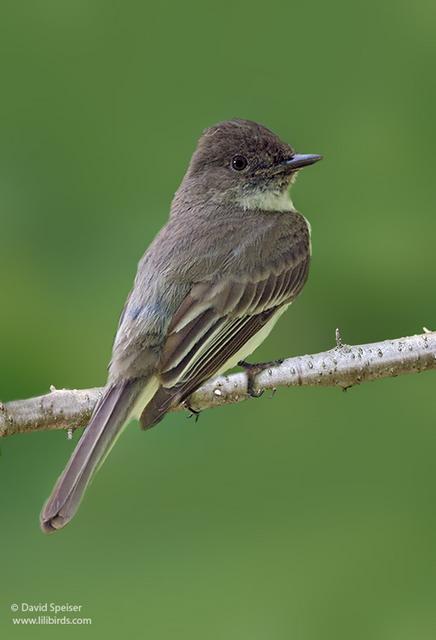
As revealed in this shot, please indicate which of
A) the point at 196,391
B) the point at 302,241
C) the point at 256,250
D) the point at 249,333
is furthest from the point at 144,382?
the point at 302,241

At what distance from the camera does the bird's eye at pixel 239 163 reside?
3.32m

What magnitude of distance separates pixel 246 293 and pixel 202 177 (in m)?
0.56

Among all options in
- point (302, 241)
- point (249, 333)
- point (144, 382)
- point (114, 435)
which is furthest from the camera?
point (302, 241)

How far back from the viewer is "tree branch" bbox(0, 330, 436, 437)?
8.94 feet

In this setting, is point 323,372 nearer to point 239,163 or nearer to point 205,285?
point 205,285

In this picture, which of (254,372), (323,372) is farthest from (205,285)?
(323,372)

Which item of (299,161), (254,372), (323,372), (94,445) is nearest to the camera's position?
(94,445)

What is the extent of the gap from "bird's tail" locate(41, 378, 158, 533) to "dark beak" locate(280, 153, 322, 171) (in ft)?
3.05

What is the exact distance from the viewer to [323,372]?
2.77 metres

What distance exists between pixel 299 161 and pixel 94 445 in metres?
1.25

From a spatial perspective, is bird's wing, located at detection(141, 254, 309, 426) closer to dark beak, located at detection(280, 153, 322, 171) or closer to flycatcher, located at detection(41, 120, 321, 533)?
flycatcher, located at detection(41, 120, 321, 533)

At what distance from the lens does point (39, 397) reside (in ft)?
8.48

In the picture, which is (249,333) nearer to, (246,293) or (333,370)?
(246,293)

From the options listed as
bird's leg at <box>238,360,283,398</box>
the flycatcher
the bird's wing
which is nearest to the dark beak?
the flycatcher
